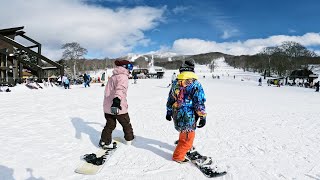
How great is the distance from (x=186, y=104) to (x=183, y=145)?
693 millimetres

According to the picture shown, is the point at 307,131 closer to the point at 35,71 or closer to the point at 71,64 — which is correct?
the point at 35,71

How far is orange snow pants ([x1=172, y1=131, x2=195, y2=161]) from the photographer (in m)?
4.34

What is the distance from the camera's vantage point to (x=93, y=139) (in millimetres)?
6086

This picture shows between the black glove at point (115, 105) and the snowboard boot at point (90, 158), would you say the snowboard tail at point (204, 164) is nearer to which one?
the black glove at point (115, 105)

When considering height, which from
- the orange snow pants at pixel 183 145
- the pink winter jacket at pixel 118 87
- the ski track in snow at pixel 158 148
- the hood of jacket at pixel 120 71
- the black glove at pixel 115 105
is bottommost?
the ski track in snow at pixel 158 148

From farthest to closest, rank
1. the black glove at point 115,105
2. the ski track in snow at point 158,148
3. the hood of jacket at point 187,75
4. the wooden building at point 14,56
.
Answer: the wooden building at point 14,56 < the black glove at point 115,105 < the hood of jacket at point 187,75 < the ski track in snow at point 158,148

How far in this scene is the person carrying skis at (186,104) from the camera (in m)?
4.17

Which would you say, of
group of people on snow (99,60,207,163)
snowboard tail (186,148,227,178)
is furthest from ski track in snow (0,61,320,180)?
group of people on snow (99,60,207,163)

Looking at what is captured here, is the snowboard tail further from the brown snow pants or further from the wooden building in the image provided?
the wooden building

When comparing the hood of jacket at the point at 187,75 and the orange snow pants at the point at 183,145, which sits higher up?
the hood of jacket at the point at 187,75

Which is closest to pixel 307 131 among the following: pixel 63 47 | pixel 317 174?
pixel 317 174

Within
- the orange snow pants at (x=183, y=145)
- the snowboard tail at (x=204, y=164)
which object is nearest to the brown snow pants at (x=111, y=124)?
the orange snow pants at (x=183, y=145)

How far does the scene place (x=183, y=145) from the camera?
14.5ft

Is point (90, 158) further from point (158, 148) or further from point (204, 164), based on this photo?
point (204, 164)
